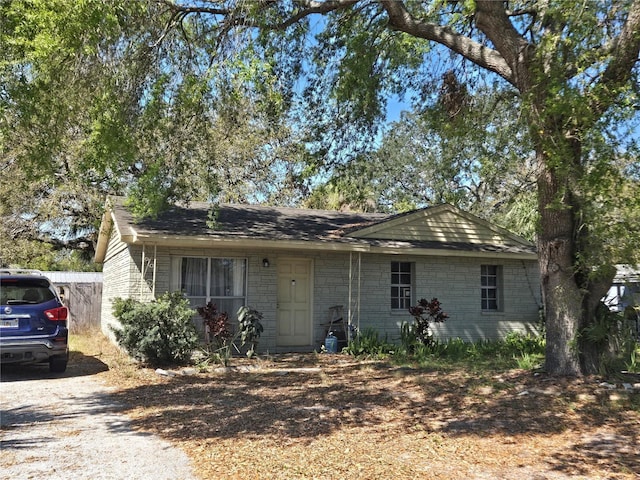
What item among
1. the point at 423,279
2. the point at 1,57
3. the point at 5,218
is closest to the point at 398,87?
the point at 423,279

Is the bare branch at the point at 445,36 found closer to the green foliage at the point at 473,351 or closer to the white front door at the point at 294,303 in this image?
the green foliage at the point at 473,351

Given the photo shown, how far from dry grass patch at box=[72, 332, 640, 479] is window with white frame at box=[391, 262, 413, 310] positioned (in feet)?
13.1

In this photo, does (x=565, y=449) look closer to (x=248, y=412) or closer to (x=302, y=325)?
(x=248, y=412)

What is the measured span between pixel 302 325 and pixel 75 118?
6.61m

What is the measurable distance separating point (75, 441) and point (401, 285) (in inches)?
379

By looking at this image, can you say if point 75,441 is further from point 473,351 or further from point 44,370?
point 473,351

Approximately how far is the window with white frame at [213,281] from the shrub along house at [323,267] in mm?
22

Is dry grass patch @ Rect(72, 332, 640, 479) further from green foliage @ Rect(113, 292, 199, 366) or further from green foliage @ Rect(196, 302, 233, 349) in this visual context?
green foliage @ Rect(196, 302, 233, 349)

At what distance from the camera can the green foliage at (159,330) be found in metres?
10.1

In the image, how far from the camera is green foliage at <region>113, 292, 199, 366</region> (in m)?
10.1

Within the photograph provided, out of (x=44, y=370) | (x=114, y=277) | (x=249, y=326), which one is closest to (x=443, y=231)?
(x=249, y=326)

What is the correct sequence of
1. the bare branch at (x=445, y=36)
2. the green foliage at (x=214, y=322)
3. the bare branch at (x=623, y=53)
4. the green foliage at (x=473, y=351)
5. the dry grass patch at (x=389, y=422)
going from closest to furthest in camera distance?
1. the dry grass patch at (x=389, y=422)
2. the bare branch at (x=623, y=53)
3. the bare branch at (x=445, y=36)
4. the green foliage at (x=214, y=322)
5. the green foliage at (x=473, y=351)

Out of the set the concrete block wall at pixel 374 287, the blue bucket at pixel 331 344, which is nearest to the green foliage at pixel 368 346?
the blue bucket at pixel 331 344

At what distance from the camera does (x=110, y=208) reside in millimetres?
13039
